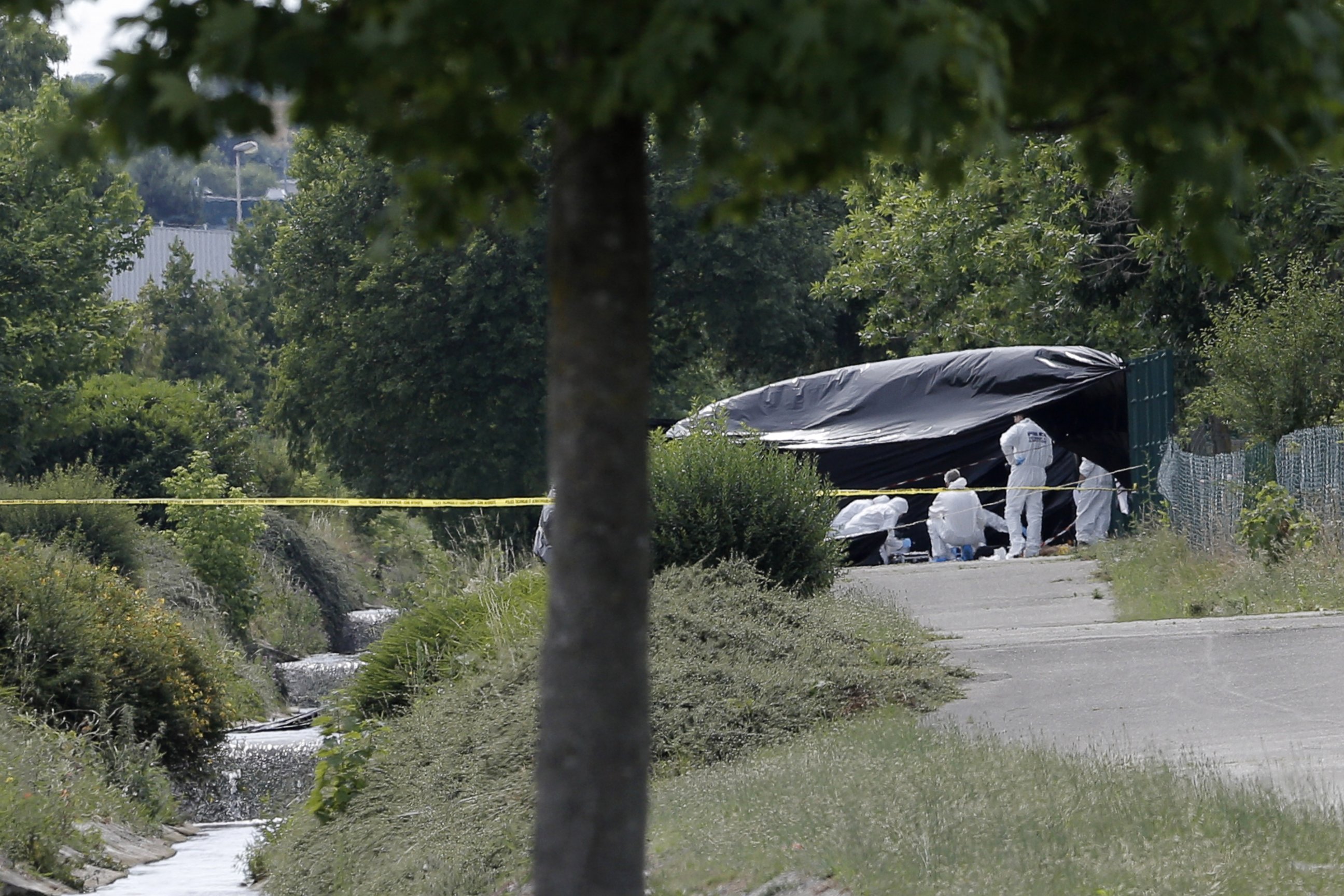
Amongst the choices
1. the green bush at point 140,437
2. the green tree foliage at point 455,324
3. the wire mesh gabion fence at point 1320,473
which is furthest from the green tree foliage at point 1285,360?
the green bush at point 140,437

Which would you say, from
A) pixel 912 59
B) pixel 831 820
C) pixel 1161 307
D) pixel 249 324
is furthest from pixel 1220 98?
pixel 249 324

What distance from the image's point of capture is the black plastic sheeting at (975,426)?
21.1 metres

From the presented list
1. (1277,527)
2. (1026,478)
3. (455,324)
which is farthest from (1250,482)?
(455,324)

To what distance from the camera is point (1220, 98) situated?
244 centimetres

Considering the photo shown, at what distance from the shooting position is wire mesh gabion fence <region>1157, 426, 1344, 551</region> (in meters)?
13.8

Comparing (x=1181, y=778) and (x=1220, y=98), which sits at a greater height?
(x=1220, y=98)

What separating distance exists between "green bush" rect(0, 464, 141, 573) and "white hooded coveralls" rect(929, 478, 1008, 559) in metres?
11.0

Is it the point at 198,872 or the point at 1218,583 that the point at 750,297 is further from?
the point at 198,872

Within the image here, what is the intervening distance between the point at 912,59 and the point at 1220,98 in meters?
0.65

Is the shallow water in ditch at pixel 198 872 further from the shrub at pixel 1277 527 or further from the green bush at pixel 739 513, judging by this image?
the shrub at pixel 1277 527

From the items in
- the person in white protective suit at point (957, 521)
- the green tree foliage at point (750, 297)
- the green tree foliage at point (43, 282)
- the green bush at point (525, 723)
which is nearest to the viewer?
the green bush at point (525, 723)

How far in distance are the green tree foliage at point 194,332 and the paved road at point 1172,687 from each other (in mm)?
48223

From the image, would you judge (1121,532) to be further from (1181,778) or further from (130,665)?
(1181,778)

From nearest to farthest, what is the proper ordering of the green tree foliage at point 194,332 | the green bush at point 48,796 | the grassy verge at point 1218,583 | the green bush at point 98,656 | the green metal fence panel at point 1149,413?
the green bush at point 48,796
the grassy verge at point 1218,583
the green bush at point 98,656
the green metal fence panel at point 1149,413
the green tree foliage at point 194,332
